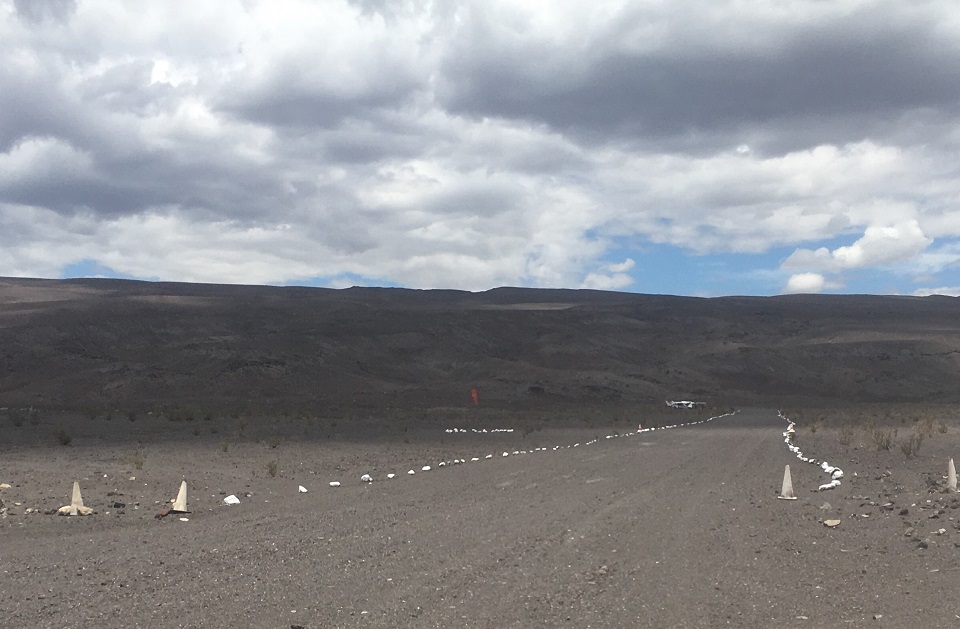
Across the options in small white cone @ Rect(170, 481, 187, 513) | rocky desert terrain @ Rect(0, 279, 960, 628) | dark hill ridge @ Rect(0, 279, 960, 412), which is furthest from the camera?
dark hill ridge @ Rect(0, 279, 960, 412)

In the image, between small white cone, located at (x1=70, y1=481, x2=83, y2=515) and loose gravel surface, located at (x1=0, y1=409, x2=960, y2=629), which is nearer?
loose gravel surface, located at (x1=0, y1=409, x2=960, y2=629)

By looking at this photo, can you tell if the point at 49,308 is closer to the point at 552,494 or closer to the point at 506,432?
the point at 506,432

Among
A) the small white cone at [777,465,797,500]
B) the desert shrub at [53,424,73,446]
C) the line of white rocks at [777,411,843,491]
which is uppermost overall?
the small white cone at [777,465,797,500]

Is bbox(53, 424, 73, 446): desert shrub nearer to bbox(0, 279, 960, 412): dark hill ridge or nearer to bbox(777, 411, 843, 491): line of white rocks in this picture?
bbox(777, 411, 843, 491): line of white rocks

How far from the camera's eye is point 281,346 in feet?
278

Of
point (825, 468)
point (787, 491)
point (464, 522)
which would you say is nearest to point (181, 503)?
point (464, 522)

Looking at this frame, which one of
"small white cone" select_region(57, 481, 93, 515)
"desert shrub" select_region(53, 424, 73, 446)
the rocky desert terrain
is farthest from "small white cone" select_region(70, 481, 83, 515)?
"desert shrub" select_region(53, 424, 73, 446)

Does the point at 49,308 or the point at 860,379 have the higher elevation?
the point at 49,308

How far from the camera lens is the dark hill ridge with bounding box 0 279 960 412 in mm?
70938

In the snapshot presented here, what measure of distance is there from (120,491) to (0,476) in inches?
120

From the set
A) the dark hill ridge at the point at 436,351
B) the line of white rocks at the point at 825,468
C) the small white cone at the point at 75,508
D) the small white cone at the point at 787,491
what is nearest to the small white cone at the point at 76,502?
the small white cone at the point at 75,508

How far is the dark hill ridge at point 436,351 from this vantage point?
70.9 metres

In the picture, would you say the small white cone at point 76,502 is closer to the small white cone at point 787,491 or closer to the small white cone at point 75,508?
the small white cone at point 75,508

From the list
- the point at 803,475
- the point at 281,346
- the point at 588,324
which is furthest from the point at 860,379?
the point at 803,475
